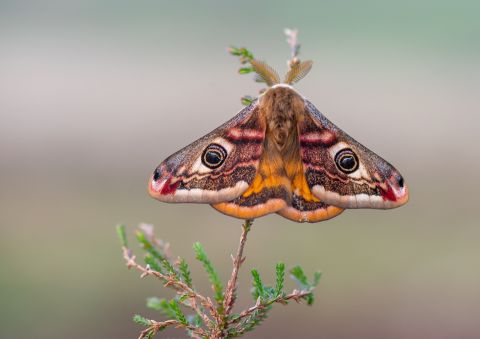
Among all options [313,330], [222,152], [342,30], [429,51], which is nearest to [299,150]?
[222,152]

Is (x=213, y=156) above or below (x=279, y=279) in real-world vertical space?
above

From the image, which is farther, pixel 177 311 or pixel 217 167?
pixel 217 167

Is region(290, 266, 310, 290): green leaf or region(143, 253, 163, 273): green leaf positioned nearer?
region(143, 253, 163, 273): green leaf

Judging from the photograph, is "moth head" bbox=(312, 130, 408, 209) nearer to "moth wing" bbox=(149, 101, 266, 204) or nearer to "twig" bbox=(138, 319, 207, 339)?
"moth wing" bbox=(149, 101, 266, 204)

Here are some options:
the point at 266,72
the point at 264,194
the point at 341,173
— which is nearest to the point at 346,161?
the point at 341,173

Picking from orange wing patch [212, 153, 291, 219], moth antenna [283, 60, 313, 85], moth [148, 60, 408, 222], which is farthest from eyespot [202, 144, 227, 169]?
moth antenna [283, 60, 313, 85]

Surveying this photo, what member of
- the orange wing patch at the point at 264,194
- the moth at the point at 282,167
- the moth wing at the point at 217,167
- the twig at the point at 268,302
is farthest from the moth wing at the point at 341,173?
the twig at the point at 268,302

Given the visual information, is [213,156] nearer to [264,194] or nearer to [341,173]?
[264,194]

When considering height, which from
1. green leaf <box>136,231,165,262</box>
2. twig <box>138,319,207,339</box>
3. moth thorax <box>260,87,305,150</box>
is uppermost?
moth thorax <box>260,87,305,150</box>
